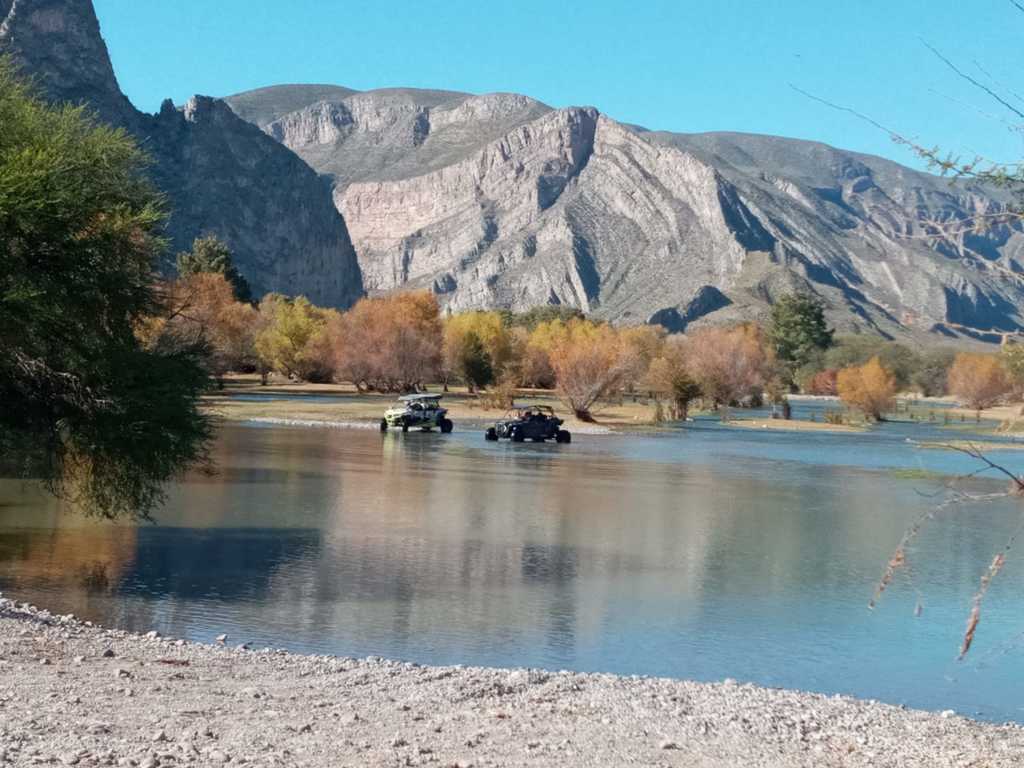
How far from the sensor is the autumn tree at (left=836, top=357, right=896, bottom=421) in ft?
349

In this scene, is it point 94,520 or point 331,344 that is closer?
point 94,520

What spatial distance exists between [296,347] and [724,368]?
38.5 meters

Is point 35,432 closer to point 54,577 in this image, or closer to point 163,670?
point 54,577

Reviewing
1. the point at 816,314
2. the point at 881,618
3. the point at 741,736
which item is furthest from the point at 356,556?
the point at 816,314

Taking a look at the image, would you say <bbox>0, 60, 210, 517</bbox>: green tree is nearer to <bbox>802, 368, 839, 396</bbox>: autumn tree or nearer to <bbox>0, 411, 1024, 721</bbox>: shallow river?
<bbox>0, 411, 1024, 721</bbox>: shallow river

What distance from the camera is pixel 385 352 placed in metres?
107

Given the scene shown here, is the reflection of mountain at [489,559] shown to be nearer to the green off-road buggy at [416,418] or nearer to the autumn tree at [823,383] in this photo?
the green off-road buggy at [416,418]

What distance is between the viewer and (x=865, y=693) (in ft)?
50.2

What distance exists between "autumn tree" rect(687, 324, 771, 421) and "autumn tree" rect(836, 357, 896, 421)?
8.07m

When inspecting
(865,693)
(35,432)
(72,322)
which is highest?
(72,322)

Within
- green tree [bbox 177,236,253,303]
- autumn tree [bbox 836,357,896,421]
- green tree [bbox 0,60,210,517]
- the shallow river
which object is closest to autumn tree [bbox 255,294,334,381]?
green tree [bbox 177,236,253,303]

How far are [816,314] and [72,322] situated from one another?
162935 mm

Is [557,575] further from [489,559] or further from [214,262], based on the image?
[214,262]

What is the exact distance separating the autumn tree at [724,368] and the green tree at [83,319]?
8109cm
